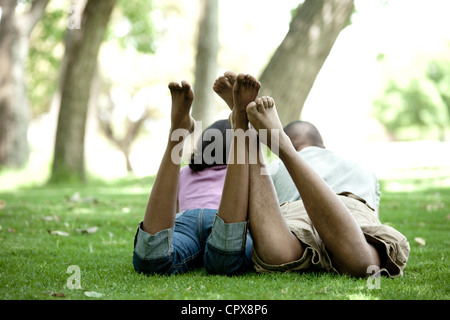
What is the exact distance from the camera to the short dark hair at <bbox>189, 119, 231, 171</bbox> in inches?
133

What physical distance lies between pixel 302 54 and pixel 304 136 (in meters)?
2.78

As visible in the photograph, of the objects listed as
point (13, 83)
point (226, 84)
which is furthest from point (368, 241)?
point (13, 83)

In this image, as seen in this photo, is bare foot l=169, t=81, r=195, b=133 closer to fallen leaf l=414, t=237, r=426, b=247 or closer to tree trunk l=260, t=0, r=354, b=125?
fallen leaf l=414, t=237, r=426, b=247

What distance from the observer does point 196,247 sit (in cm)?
313

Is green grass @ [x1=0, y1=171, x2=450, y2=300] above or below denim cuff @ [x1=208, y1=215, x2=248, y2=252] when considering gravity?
below

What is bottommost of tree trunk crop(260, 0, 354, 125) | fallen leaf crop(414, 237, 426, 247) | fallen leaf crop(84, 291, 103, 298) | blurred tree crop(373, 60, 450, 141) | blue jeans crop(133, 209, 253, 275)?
fallen leaf crop(414, 237, 426, 247)

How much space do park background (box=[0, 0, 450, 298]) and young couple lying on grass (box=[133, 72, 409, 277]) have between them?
1.28ft

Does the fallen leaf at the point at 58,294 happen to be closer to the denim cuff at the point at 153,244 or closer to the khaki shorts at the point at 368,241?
the denim cuff at the point at 153,244

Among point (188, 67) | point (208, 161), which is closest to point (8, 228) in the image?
point (208, 161)

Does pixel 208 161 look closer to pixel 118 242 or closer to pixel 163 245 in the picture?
pixel 163 245

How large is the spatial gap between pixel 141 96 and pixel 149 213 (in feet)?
94.3

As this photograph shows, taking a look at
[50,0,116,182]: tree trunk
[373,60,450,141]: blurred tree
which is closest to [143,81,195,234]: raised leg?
[50,0,116,182]: tree trunk

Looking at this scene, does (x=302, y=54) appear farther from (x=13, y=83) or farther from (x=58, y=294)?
(x=13, y=83)

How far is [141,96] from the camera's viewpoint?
30.8 metres
